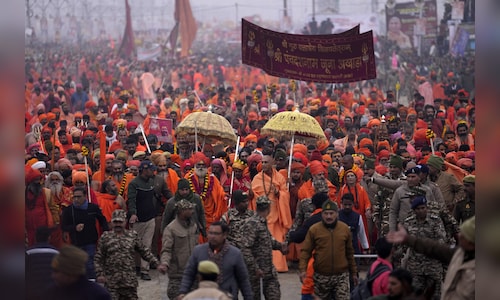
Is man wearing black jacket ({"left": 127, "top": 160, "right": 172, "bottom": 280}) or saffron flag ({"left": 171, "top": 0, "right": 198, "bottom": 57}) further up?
saffron flag ({"left": 171, "top": 0, "right": 198, "bottom": 57})

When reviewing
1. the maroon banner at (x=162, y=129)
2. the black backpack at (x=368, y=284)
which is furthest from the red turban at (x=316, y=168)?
the maroon banner at (x=162, y=129)

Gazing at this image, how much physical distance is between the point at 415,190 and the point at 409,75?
25.2m

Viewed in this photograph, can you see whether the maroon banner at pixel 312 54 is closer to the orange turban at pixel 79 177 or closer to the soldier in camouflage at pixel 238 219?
the orange turban at pixel 79 177

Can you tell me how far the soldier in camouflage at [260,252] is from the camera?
31.2 feet

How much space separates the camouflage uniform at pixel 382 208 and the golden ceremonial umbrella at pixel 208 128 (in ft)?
8.41

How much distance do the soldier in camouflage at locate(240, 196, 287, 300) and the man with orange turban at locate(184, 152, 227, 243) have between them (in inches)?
88.8

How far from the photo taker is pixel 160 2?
2862 inches

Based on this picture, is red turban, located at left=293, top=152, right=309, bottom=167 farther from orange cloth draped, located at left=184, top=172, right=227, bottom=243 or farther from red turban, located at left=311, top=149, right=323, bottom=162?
orange cloth draped, located at left=184, top=172, right=227, bottom=243

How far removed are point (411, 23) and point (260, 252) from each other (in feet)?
Result: 120

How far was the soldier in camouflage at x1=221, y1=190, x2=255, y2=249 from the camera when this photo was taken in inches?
376

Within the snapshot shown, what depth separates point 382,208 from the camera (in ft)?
39.1

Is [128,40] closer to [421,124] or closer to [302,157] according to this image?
[421,124]

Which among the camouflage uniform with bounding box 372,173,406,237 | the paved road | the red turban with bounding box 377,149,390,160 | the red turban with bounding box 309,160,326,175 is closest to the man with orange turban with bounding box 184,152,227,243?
the paved road
